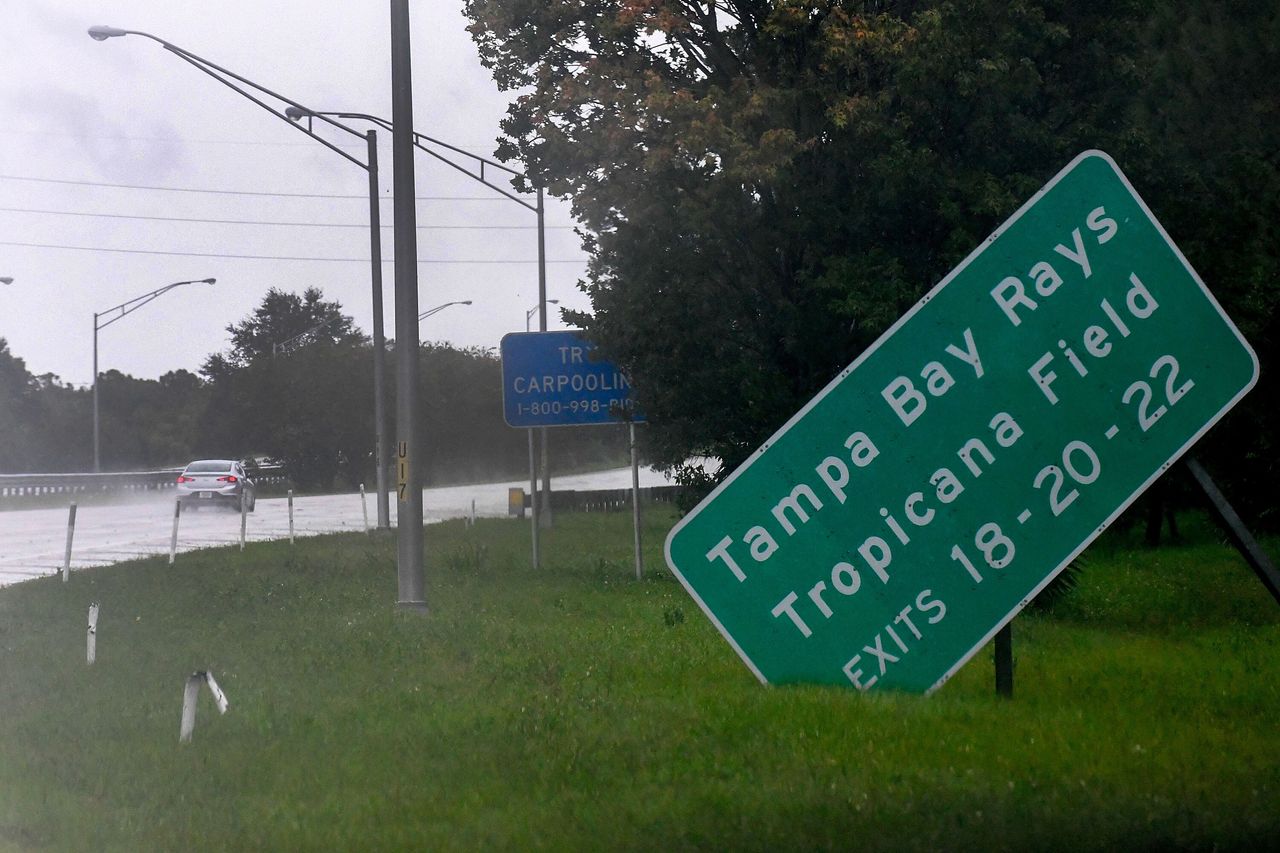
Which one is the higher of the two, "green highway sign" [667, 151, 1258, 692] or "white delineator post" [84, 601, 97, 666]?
"green highway sign" [667, 151, 1258, 692]

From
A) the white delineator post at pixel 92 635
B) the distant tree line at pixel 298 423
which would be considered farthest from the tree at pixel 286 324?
the white delineator post at pixel 92 635

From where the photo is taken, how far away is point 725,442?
1966 centimetres

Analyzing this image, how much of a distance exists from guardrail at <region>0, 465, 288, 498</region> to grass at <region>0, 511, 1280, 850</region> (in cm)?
4121

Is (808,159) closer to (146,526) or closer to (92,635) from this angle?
(92,635)

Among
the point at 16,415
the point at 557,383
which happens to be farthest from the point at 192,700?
the point at 16,415

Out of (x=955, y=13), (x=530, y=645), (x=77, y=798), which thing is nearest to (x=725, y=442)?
(x=955, y=13)

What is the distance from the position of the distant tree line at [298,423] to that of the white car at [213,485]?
15.1 m

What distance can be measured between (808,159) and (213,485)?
106 ft

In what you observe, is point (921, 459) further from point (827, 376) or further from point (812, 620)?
point (827, 376)

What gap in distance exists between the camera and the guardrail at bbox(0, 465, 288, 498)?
176ft

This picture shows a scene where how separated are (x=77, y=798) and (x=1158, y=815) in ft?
15.9

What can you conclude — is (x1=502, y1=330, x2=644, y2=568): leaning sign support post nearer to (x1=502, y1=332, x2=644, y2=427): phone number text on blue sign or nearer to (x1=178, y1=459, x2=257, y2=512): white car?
(x1=502, y1=332, x2=644, y2=427): phone number text on blue sign

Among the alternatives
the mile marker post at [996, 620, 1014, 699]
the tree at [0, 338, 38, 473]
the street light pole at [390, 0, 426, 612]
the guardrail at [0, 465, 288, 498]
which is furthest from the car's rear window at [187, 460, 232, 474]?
the mile marker post at [996, 620, 1014, 699]

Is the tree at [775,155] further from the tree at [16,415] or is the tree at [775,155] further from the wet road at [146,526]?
the tree at [16,415]
